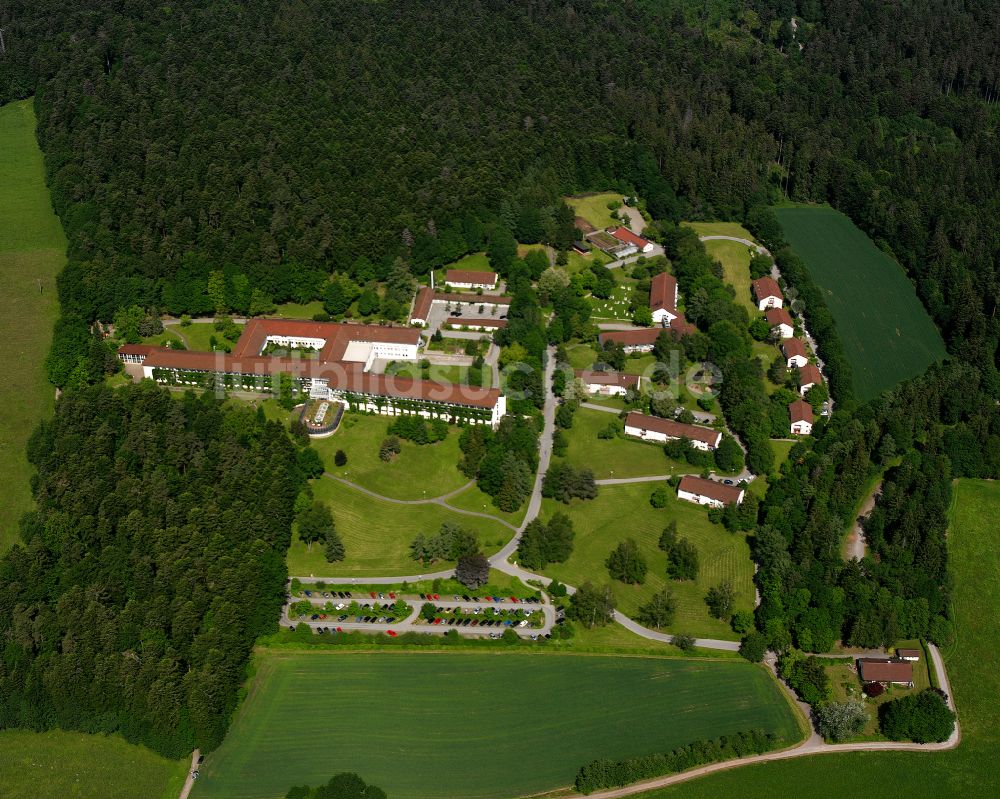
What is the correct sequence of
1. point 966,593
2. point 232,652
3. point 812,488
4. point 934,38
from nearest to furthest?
point 232,652 < point 966,593 < point 812,488 < point 934,38

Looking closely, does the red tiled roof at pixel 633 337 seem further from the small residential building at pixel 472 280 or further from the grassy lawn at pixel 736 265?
the small residential building at pixel 472 280

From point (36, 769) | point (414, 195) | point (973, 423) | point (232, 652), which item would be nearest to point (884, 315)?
point (973, 423)

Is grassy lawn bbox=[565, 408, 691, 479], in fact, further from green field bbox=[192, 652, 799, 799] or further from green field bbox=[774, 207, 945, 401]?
green field bbox=[774, 207, 945, 401]

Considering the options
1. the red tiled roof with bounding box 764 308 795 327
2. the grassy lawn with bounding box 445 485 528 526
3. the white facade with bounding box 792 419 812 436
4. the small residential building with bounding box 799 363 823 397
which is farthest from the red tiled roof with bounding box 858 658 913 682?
the red tiled roof with bounding box 764 308 795 327

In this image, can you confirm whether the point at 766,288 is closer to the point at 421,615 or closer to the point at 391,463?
the point at 391,463

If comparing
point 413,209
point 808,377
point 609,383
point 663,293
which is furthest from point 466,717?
point 413,209

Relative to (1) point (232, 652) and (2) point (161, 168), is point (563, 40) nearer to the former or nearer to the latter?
(2) point (161, 168)

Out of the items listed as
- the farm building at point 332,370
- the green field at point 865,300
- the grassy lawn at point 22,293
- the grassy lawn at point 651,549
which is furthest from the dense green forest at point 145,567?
the green field at point 865,300
